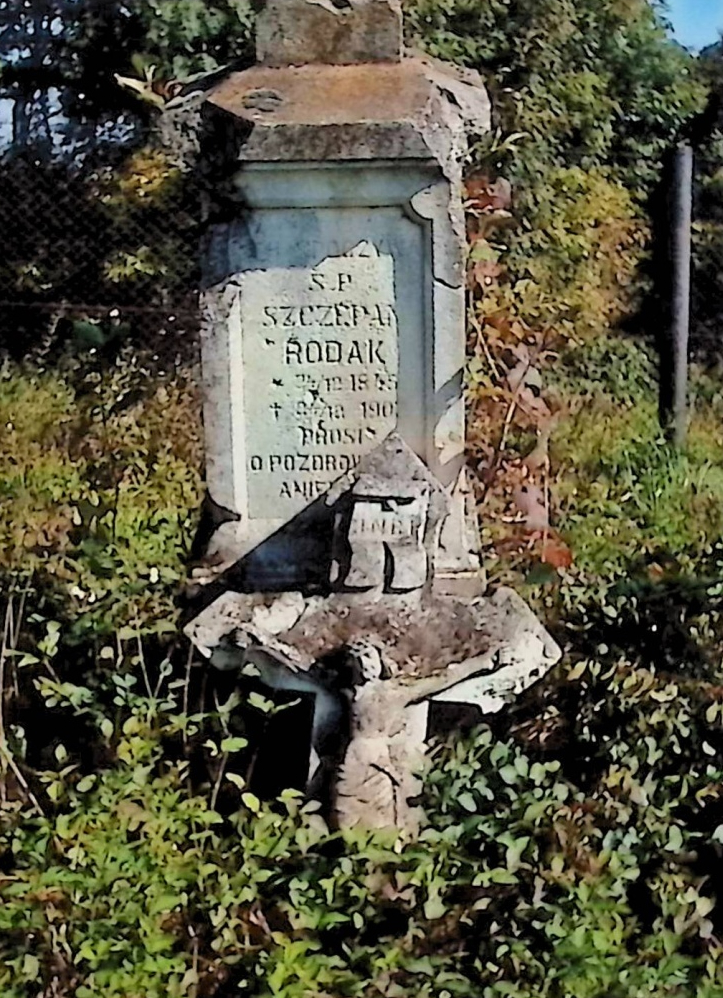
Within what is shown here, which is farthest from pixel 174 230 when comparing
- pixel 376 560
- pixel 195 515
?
pixel 376 560

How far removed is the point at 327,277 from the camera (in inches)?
142

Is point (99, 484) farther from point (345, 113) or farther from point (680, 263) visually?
point (680, 263)

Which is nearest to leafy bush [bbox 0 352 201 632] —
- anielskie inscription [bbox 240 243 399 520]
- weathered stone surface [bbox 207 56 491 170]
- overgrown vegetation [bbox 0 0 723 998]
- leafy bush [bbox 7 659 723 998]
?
overgrown vegetation [bbox 0 0 723 998]

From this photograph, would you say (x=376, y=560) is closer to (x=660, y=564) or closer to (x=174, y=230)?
(x=660, y=564)

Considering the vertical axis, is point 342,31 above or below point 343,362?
above

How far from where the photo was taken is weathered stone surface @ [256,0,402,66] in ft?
11.7

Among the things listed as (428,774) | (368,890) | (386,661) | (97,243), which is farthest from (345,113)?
(97,243)

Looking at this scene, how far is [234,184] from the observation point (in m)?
3.49

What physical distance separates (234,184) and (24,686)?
149 cm

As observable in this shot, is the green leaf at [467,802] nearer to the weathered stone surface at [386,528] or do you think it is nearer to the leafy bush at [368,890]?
the leafy bush at [368,890]

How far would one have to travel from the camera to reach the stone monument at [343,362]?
10.2 feet

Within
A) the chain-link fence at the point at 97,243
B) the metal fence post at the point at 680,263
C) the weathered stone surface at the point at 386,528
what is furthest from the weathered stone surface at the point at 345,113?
the chain-link fence at the point at 97,243

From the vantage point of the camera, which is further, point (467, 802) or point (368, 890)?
point (467, 802)

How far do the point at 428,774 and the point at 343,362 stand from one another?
4.07 ft
